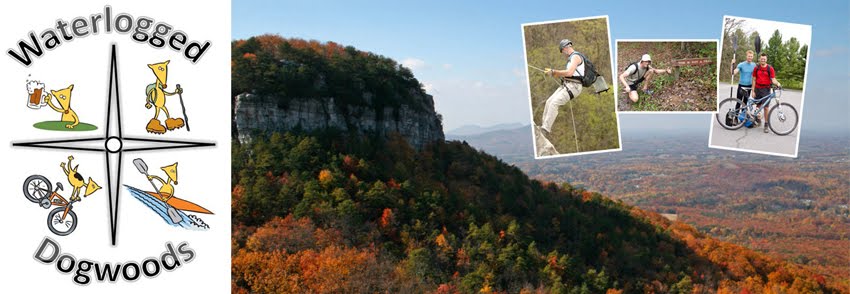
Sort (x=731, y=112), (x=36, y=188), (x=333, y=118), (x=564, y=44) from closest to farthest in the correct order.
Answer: (x=564, y=44) < (x=731, y=112) < (x=36, y=188) < (x=333, y=118)

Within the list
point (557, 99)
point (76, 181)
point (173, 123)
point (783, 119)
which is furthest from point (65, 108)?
point (783, 119)

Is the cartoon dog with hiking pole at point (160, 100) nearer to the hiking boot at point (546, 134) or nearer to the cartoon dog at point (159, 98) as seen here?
the cartoon dog at point (159, 98)

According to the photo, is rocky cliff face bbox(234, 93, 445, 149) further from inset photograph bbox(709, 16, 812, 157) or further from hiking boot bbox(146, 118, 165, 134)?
inset photograph bbox(709, 16, 812, 157)

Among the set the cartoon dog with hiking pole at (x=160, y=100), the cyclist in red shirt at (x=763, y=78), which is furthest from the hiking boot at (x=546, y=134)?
the cartoon dog with hiking pole at (x=160, y=100)

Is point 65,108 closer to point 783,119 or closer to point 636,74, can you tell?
point 636,74

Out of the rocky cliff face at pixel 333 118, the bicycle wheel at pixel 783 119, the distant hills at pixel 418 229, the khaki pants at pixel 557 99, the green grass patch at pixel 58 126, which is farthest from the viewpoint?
the rocky cliff face at pixel 333 118

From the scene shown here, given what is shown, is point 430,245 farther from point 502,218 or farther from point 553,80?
point 553,80

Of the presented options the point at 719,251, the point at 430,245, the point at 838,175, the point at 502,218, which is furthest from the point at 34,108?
the point at 838,175
